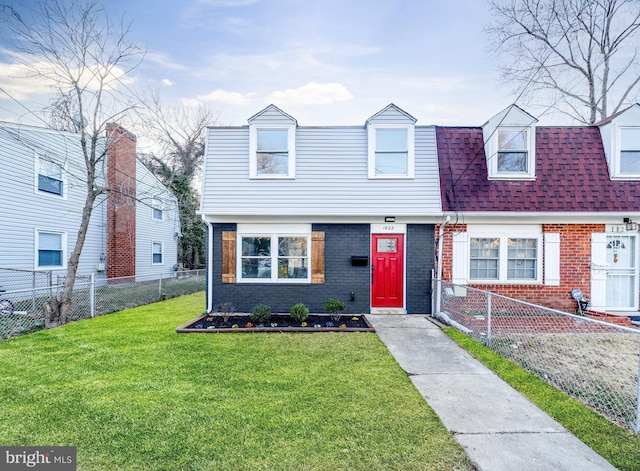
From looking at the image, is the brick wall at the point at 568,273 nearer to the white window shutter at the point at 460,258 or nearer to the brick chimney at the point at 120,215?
the white window shutter at the point at 460,258

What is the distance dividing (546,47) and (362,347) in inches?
631

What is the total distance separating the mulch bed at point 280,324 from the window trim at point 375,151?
3666 mm

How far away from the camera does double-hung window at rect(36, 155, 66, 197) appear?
10.7 metres

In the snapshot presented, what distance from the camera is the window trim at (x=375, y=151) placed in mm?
8180

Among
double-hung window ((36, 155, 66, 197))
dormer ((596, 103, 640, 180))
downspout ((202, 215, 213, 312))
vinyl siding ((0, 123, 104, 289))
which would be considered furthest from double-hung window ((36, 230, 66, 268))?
dormer ((596, 103, 640, 180))

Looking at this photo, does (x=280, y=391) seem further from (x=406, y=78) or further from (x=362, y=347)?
(x=406, y=78)

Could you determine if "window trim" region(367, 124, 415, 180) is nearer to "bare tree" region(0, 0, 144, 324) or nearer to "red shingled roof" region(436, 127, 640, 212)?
"red shingled roof" region(436, 127, 640, 212)

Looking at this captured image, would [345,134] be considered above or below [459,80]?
below

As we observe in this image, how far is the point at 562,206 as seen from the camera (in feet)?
25.7

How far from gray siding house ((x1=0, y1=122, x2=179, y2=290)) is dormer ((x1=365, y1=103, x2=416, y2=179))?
5.57 meters

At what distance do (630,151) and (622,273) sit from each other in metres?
3.16

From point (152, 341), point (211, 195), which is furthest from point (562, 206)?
point (152, 341)

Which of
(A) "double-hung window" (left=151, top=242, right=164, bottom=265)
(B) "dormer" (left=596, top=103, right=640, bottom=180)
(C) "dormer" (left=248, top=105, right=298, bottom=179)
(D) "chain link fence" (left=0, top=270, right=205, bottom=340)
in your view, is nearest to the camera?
(D) "chain link fence" (left=0, top=270, right=205, bottom=340)

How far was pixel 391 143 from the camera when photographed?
27.3ft
